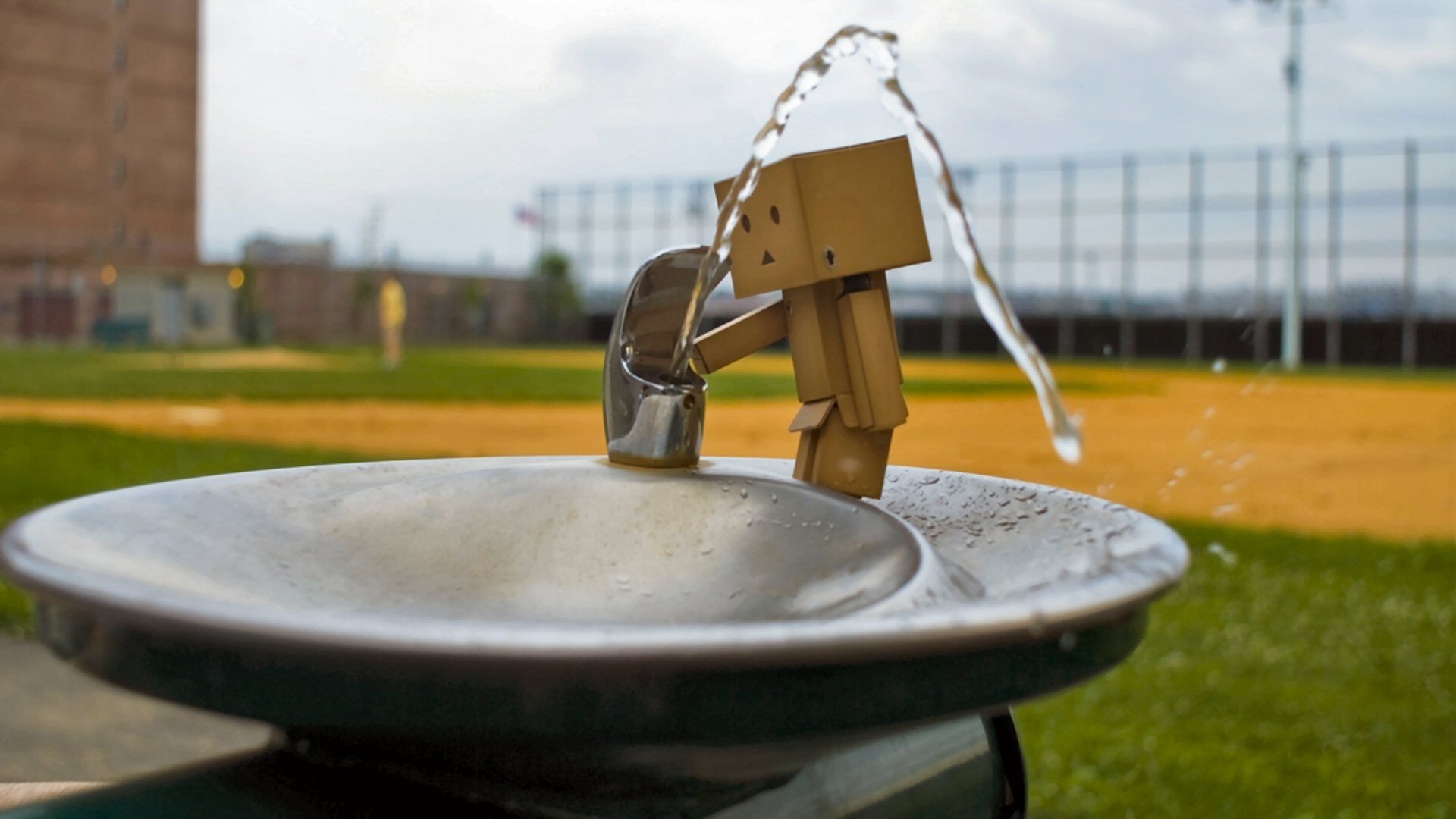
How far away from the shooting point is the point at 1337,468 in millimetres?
8047

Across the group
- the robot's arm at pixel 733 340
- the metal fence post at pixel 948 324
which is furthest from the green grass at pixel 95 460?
the metal fence post at pixel 948 324

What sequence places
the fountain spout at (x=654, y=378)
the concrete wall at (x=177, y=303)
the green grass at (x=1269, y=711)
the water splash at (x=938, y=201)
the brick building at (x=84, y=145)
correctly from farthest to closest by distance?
1. the concrete wall at (x=177, y=303)
2. the brick building at (x=84, y=145)
3. the green grass at (x=1269, y=711)
4. the fountain spout at (x=654, y=378)
5. the water splash at (x=938, y=201)

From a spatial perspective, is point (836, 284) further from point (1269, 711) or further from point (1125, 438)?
point (1125, 438)

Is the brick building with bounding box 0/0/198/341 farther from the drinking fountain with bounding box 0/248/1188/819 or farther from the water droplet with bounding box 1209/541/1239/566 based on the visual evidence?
the drinking fountain with bounding box 0/248/1188/819

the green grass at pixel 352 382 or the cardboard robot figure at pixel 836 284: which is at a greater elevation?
the cardboard robot figure at pixel 836 284

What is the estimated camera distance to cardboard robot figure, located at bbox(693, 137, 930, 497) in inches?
32.9

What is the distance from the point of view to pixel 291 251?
26859 mm

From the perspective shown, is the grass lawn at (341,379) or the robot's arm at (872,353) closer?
the robot's arm at (872,353)

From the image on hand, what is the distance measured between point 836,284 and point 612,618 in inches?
10.3

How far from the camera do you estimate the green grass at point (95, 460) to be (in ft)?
19.5

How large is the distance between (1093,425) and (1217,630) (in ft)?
21.1

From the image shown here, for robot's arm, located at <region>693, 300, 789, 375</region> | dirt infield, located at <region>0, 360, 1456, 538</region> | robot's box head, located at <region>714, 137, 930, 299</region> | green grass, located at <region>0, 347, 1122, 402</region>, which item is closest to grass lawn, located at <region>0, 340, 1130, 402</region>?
green grass, located at <region>0, 347, 1122, 402</region>

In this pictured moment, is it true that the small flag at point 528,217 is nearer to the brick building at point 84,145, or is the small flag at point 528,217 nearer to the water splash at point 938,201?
the brick building at point 84,145

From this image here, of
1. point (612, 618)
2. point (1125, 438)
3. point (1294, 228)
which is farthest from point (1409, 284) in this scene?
point (612, 618)
